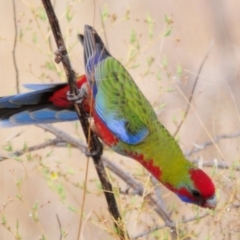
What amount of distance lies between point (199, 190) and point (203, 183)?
0.9 inches

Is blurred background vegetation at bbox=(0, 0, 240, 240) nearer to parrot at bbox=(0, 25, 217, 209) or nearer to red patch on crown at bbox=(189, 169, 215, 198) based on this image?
parrot at bbox=(0, 25, 217, 209)

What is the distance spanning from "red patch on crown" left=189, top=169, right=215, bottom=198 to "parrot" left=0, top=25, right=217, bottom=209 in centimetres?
1

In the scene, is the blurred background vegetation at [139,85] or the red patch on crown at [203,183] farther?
the blurred background vegetation at [139,85]

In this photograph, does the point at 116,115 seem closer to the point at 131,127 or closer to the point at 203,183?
the point at 131,127

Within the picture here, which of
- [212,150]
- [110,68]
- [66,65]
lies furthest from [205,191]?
Result: [212,150]

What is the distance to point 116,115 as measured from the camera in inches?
83.0

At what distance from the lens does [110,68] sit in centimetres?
211

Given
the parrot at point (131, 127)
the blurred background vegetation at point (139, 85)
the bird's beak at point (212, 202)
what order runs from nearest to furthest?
the bird's beak at point (212, 202) → the parrot at point (131, 127) → the blurred background vegetation at point (139, 85)

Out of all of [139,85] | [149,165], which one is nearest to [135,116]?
[149,165]

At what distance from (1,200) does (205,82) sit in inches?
40.7

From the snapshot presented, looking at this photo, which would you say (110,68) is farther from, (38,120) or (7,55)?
(7,55)

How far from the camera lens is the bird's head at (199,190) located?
75.4 inches

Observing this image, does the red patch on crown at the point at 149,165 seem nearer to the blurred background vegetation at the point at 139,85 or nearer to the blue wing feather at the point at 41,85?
the blue wing feather at the point at 41,85

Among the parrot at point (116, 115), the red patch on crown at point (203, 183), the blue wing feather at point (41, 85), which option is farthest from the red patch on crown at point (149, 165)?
the blue wing feather at point (41, 85)
